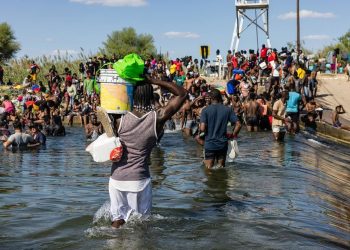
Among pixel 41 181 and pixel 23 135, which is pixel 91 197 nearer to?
pixel 41 181

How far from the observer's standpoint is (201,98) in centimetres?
1614

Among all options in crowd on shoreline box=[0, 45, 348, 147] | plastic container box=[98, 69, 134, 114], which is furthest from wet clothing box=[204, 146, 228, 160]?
plastic container box=[98, 69, 134, 114]

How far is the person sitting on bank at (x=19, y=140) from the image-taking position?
15.9m

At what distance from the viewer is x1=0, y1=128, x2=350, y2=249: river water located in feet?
19.9

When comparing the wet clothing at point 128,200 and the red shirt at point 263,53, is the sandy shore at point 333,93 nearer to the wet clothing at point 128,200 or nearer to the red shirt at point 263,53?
the red shirt at point 263,53

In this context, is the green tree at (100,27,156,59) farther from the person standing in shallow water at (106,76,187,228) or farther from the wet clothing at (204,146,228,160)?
the person standing in shallow water at (106,76,187,228)

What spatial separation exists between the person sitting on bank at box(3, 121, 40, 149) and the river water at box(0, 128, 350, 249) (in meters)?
1.66

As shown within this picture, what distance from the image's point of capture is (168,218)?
274 inches

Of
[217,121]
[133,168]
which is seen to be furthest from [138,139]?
[217,121]

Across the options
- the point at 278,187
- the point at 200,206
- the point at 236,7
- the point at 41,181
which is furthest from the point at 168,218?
the point at 236,7

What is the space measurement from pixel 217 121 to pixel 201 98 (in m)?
6.18

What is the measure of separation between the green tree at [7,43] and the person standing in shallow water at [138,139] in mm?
51666

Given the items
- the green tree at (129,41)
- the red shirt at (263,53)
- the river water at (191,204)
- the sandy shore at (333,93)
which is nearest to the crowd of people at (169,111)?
the red shirt at (263,53)

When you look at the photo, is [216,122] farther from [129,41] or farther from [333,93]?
[129,41]
